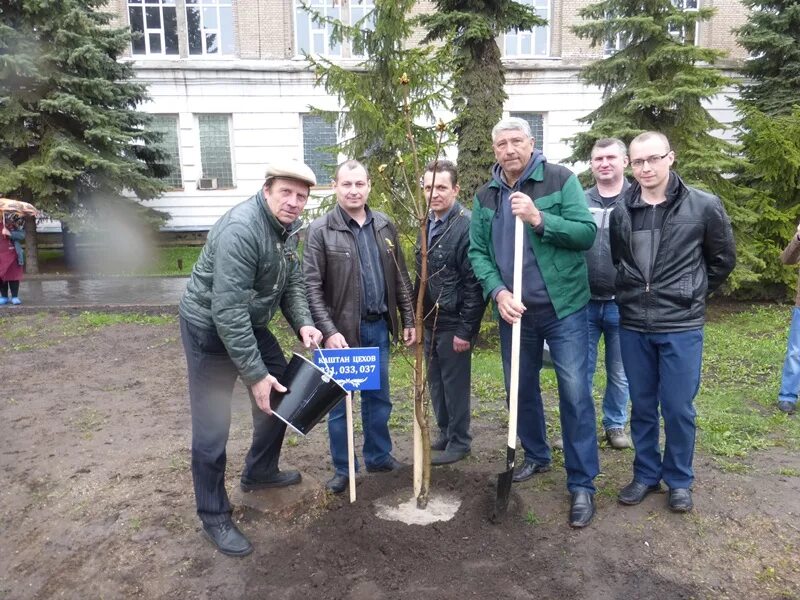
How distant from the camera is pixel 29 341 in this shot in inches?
344

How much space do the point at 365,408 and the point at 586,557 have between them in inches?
66.7

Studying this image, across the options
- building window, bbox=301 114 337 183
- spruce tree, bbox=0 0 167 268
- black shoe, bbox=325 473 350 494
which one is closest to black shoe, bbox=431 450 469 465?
black shoe, bbox=325 473 350 494

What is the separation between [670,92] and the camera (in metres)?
9.63

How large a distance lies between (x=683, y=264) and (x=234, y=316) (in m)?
2.47

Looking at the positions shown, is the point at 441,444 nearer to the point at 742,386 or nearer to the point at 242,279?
the point at 242,279

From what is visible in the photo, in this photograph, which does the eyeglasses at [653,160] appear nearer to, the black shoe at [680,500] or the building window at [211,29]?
the black shoe at [680,500]

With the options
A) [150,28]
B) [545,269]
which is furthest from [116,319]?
[150,28]

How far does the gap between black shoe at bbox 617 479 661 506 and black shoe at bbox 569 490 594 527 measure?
22 centimetres

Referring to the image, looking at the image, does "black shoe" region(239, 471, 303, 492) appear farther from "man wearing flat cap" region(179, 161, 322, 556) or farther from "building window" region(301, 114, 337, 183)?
"building window" region(301, 114, 337, 183)

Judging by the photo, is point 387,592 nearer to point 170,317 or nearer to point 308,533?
point 308,533

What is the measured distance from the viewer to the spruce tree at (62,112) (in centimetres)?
1333

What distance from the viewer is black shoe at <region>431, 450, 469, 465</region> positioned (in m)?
4.47

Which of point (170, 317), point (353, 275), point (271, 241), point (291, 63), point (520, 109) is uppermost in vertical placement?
point (291, 63)

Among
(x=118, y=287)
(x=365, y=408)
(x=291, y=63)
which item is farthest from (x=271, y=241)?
A: (x=291, y=63)
